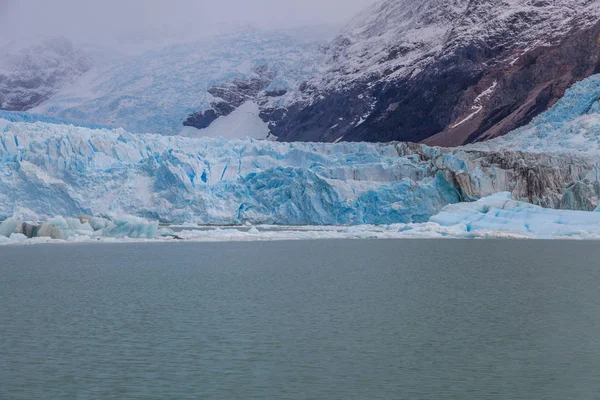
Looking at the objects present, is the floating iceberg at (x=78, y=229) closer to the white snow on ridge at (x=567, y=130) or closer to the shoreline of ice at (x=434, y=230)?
the shoreline of ice at (x=434, y=230)

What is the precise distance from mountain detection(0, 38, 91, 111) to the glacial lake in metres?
81.3

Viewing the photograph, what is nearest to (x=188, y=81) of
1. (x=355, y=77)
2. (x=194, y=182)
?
(x=355, y=77)

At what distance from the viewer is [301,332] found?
26.7ft

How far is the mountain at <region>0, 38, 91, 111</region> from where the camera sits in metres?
90.4

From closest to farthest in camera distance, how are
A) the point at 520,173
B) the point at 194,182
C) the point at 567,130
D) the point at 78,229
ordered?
the point at 78,229 → the point at 194,182 → the point at 520,173 → the point at 567,130

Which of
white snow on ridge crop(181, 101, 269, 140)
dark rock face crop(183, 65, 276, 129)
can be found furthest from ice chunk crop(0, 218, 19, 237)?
white snow on ridge crop(181, 101, 269, 140)

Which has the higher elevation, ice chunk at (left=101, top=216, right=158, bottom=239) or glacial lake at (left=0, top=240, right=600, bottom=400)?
glacial lake at (left=0, top=240, right=600, bottom=400)

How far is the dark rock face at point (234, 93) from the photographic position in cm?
8450

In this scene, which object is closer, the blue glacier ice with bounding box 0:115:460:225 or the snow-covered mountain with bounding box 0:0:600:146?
the blue glacier ice with bounding box 0:115:460:225

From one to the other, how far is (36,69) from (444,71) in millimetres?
53793

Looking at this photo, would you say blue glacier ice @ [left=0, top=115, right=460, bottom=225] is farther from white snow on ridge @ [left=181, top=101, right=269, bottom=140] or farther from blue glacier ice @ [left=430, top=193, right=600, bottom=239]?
white snow on ridge @ [left=181, top=101, right=269, bottom=140]

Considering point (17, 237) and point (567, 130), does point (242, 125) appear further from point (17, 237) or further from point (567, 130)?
point (17, 237)

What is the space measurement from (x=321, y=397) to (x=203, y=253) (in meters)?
14.6

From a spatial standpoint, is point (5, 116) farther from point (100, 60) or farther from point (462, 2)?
point (100, 60)
